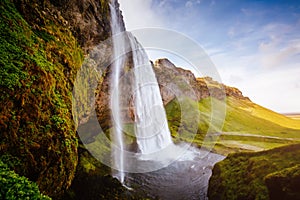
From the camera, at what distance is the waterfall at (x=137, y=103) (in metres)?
20.0

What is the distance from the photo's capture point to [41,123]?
20.0 feet

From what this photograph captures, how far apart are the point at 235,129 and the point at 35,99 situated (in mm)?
48355

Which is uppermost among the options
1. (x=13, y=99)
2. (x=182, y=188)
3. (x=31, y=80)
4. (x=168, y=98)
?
(x=168, y=98)

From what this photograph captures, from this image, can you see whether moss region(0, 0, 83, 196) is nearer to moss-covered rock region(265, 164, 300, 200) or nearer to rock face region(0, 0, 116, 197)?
rock face region(0, 0, 116, 197)

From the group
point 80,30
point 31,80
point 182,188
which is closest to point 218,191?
point 182,188

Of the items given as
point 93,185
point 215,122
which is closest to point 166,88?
point 215,122

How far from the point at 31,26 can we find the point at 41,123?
4.74 m

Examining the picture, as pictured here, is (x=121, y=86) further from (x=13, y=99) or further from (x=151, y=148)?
(x=13, y=99)

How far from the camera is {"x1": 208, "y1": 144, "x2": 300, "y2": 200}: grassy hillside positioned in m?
8.73

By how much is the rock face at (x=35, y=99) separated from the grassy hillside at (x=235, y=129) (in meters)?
26.4

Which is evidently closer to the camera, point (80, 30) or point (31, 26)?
point (31, 26)

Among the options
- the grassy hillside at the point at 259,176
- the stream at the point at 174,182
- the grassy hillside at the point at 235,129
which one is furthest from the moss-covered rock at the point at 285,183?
the grassy hillside at the point at 235,129

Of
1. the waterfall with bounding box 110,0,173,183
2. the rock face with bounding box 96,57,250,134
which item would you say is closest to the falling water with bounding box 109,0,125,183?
the waterfall with bounding box 110,0,173,183

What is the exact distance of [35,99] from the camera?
607 centimetres
